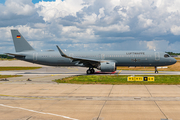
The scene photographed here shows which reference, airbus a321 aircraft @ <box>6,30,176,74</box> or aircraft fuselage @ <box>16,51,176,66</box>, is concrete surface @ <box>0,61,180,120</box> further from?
aircraft fuselage @ <box>16,51,176,66</box>

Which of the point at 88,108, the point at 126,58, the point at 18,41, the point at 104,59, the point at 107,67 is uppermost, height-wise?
the point at 18,41

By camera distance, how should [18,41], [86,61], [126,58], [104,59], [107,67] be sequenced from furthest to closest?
[18,41], [104,59], [126,58], [86,61], [107,67]

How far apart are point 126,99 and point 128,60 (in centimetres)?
2297

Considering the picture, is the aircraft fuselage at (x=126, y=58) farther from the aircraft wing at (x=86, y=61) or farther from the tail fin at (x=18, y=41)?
the tail fin at (x=18, y=41)

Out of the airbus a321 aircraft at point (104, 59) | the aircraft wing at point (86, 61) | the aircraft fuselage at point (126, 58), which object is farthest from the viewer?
the aircraft fuselage at point (126, 58)

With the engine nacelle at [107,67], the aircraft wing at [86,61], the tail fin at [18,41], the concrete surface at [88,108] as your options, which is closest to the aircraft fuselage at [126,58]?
the aircraft wing at [86,61]

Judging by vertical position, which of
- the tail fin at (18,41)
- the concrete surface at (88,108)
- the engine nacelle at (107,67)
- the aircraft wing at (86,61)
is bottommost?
the concrete surface at (88,108)

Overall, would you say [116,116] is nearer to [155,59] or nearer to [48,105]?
[48,105]

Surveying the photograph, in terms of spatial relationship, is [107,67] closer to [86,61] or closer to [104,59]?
[104,59]

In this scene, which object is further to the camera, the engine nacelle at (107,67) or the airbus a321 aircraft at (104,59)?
the airbus a321 aircraft at (104,59)

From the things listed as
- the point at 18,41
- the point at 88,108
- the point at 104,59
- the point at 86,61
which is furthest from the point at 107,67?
the point at 88,108

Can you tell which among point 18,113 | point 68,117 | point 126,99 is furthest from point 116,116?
point 18,113

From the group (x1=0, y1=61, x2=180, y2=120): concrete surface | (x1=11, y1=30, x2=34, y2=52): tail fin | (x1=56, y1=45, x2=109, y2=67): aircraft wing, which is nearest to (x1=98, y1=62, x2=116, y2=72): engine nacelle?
(x1=56, y1=45, x2=109, y2=67): aircraft wing

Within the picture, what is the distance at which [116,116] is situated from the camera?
1063 cm
